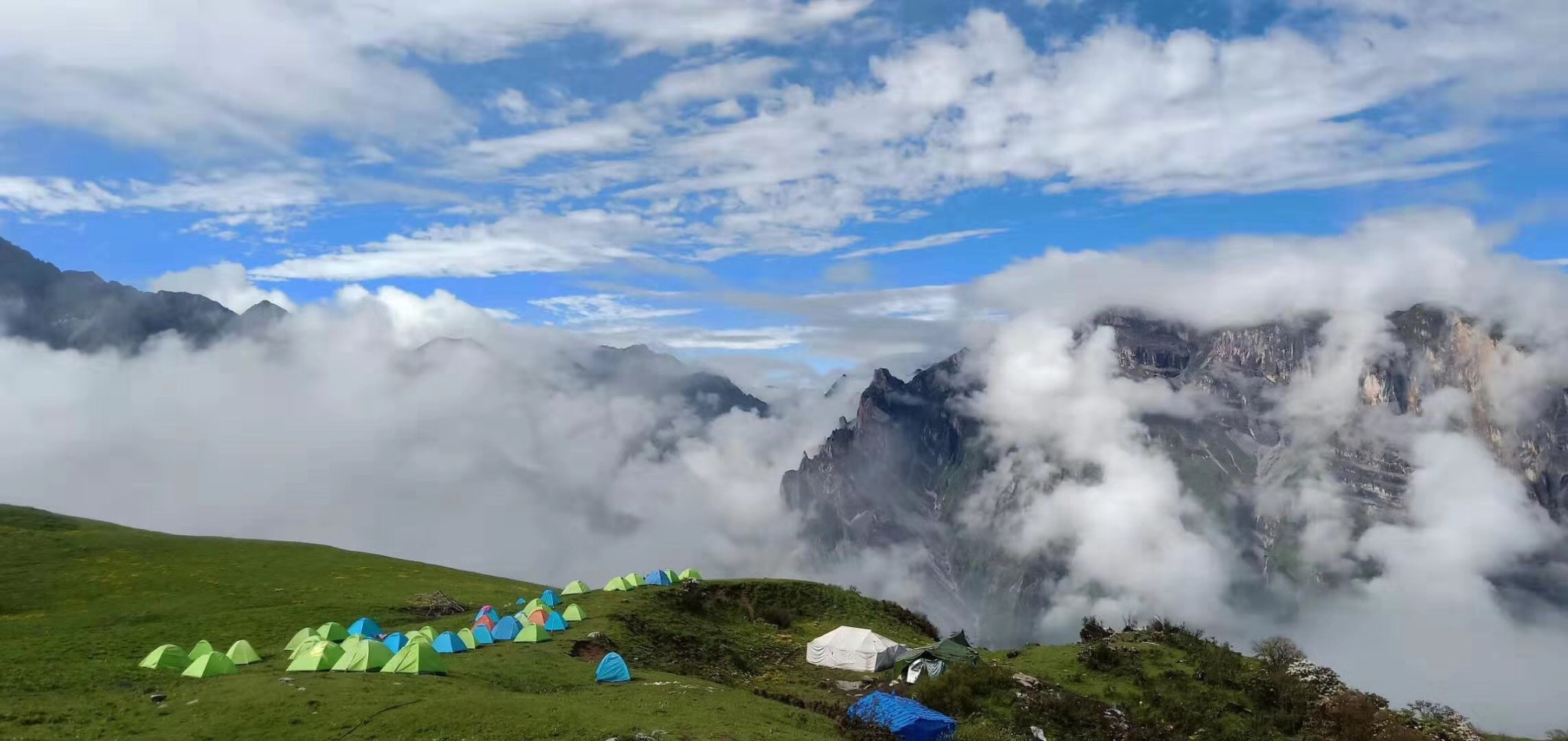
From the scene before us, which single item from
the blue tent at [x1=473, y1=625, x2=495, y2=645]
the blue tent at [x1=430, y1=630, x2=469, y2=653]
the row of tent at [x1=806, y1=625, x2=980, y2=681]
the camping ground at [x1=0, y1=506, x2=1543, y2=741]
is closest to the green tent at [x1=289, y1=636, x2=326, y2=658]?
the camping ground at [x1=0, y1=506, x2=1543, y2=741]

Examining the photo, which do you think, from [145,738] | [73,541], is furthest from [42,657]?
[73,541]

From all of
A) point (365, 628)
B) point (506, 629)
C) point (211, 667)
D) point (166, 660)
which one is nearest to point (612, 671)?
point (506, 629)

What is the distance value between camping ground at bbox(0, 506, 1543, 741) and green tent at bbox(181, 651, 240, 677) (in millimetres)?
1324

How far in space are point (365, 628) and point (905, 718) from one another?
37726mm

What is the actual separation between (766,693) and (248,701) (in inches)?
1009

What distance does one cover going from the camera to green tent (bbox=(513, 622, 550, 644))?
5638 centimetres

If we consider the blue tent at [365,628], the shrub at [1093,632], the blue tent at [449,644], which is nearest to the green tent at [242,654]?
the blue tent at [365,628]

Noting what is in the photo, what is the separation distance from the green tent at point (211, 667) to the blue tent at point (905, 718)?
32079 millimetres

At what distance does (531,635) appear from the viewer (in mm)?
56469

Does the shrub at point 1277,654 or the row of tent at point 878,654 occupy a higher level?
the shrub at point 1277,654

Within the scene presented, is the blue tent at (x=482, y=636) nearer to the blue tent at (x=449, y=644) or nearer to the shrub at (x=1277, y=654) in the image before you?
the blue tent at (x=449, y=644)

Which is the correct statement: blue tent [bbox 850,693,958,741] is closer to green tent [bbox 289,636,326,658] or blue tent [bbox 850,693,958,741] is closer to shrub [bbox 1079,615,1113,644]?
green tent [bbox 289,636,326,658]

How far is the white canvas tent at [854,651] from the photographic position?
61.1 metres

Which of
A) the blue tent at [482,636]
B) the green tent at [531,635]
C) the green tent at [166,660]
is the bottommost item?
the green tent at [166,660]
